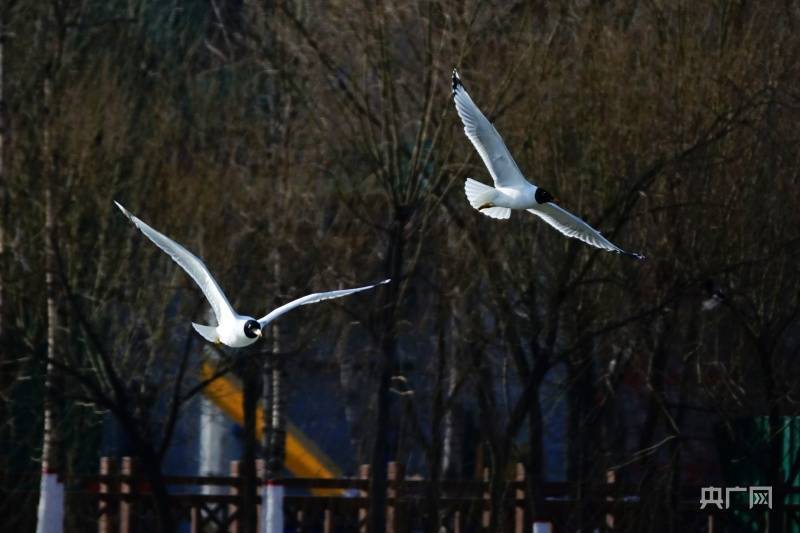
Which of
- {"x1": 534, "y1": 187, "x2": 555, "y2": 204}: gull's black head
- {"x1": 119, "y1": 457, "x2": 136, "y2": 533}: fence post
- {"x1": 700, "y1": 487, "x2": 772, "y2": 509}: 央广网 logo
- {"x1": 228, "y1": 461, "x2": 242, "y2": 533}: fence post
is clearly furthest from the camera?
{"x1": 228, "y1": 461, "x2": 242, "y2": 533}: fence post

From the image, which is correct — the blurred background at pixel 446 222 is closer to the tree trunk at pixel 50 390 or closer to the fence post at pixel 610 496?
the tree trunk at pixel 50 390

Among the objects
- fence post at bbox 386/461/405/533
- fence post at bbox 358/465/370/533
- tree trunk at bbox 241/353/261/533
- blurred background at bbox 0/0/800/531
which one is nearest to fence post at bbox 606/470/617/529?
blurred background at bbox 0/0/800/531

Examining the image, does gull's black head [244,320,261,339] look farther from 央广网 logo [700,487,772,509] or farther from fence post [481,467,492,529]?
央广网 logo [700,487,772,509]

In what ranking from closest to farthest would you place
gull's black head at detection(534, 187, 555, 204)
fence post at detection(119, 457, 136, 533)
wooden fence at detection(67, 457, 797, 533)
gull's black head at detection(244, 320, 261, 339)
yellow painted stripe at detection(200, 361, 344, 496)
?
1. gull's black head at detection(244, 320, 261, 339)
2. gull's black head at detection(534, 187, 555, 204)
3. wooden fence at detection(67, 457, 797, 533)
4. fence post at detection(119, 457, 136, 533)
5. yellow painted stripe at detection(200, 361, 344, 496)

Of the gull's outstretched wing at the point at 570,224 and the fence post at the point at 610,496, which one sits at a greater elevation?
the gull's outstretched wing at the point at 570,224

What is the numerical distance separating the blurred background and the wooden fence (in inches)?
10.5

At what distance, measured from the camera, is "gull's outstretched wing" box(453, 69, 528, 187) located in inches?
416

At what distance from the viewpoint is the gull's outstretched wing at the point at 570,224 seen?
10.9 meters

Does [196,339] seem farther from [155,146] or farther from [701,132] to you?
[701,132]

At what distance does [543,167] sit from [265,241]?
2.38 m

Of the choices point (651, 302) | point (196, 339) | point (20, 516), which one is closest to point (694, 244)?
point (651, 302)

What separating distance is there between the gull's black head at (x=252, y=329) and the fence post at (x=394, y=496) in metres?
4.14

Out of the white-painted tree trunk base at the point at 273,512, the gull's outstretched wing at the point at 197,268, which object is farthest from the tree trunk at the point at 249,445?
the gull's outstretched wing at the point at 197,268

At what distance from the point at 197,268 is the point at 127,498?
456 centimetres
